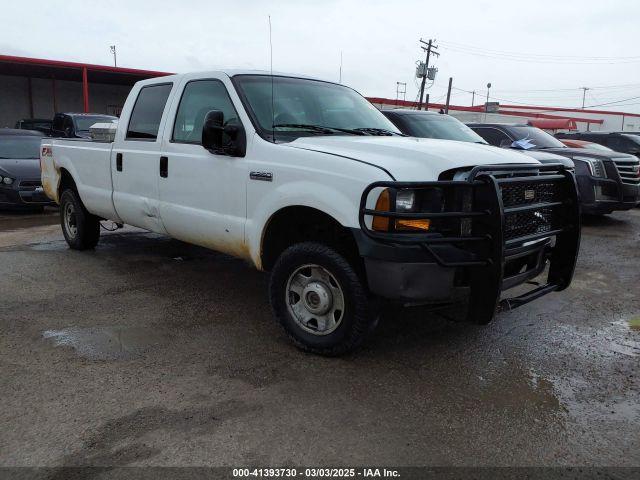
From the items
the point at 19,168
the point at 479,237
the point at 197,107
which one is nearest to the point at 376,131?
the point at 197,107

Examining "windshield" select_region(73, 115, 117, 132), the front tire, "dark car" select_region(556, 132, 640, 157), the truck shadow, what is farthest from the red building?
the front tire

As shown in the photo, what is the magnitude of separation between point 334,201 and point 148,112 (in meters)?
2.75

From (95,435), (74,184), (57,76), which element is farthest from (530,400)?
(57,76)

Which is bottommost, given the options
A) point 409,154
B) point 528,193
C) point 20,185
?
point 20,185

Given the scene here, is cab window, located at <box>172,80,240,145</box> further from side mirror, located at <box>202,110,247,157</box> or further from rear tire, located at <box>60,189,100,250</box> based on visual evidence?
rear tire, located at <box>60,189,100,250</box>

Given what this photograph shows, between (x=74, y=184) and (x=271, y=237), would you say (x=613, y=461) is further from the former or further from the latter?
(x=74, y=184)

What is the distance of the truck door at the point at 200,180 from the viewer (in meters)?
4.18

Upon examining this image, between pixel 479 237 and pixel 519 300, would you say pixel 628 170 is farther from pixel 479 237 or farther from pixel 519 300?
pixel 479 237

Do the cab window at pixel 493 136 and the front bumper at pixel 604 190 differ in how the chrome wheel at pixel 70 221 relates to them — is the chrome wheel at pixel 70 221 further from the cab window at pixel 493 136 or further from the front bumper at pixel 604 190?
the front bumper at pixel 604 190

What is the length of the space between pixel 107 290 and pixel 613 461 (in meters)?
4.30

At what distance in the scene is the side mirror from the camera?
394 cm

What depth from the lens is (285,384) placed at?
3.31 m

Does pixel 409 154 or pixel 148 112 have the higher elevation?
pixel 148 112

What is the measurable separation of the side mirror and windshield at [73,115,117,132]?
1067 centimetres
